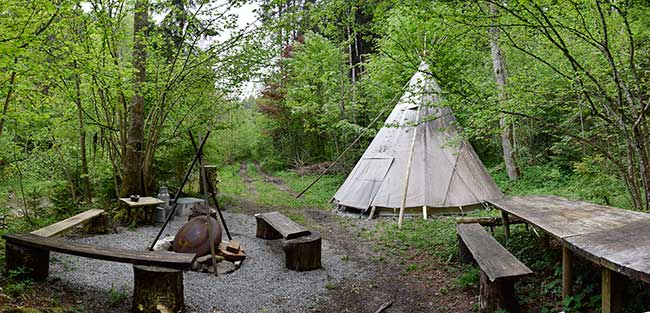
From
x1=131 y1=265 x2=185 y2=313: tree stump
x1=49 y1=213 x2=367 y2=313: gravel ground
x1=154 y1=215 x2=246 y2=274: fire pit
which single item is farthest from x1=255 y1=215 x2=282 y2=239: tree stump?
x1=131 y1=265 x2=185 y2=313: tree stump

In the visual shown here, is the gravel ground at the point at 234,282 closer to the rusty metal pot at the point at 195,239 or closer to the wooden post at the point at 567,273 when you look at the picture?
the rusty metal pot at the point at 195,239

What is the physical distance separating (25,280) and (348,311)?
328cm

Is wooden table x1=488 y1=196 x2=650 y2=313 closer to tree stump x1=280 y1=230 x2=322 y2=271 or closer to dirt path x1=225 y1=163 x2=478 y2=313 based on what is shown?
dirt path x1=225 y1=163 x2=478 y2=313

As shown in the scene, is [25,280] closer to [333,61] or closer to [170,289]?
[170,289]

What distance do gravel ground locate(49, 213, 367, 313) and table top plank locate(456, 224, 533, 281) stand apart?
1.51 meters

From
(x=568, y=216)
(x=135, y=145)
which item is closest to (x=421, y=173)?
(x=568, y=216)

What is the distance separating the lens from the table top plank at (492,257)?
291 cm

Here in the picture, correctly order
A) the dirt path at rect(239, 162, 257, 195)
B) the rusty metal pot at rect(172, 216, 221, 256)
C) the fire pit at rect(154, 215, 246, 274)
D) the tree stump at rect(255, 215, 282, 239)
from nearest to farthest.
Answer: the fire pit at rect(154, 215, 246, 274), the rusty metal pot at rect(172, 216, 221, 256), the tree stump at rect(255, 215, 282, 239), the dirt path at rect(239, 162, 257, 195)

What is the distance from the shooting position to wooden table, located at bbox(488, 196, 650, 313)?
2.04 metres

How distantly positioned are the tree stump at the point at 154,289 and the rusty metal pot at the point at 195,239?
58.2 inches

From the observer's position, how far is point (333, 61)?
14.1 metres

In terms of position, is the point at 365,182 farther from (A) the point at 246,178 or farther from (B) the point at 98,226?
(A) the point at 246,178

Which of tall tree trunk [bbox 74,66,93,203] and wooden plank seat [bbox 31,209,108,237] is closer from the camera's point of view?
wooden plank seat [bbox 31,209,108,237]

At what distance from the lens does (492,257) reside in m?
3.31
